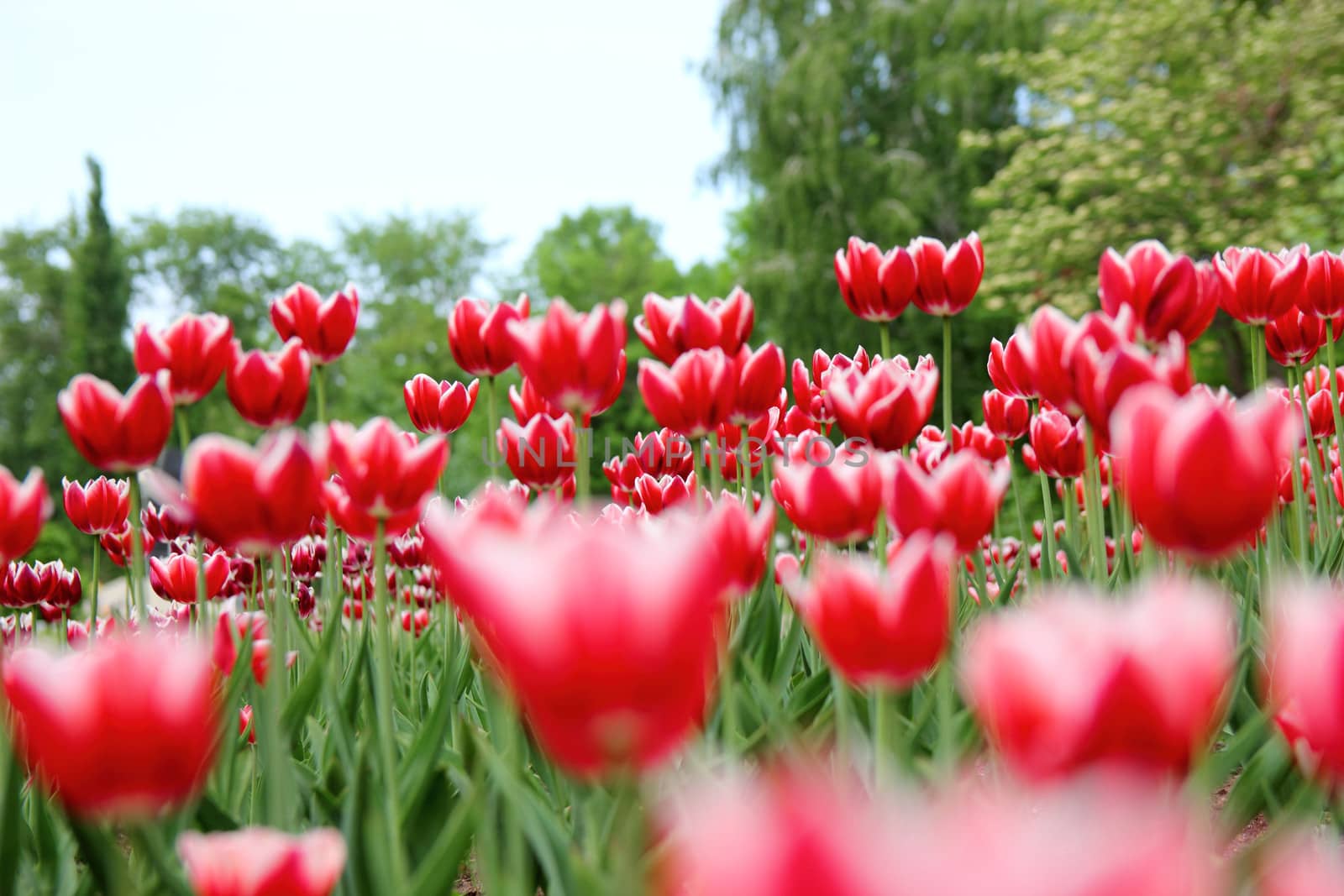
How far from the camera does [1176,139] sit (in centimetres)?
1531

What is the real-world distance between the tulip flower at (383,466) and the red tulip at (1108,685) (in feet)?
2.67

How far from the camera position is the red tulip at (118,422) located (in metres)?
1.36

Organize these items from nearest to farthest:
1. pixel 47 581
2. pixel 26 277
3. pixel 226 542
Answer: pixel 226 542 → pixel 47 581 → pixel 26 277

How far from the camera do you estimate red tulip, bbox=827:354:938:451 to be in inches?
57.9

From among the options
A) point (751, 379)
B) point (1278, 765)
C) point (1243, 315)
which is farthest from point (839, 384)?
point (1243, 315)

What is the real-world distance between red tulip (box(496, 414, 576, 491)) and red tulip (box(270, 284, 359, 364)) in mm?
350

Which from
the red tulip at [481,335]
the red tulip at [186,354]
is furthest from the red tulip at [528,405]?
the red tulip at [186,354]

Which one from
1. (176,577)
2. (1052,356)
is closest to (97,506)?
(176,577)

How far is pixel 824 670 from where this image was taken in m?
1.73

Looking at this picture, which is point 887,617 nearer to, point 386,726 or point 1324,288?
point 386,726

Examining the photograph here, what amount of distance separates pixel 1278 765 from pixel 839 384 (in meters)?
0.82

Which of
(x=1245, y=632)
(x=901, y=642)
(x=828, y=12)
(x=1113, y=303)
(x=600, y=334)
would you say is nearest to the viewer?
(x=901, y=642)

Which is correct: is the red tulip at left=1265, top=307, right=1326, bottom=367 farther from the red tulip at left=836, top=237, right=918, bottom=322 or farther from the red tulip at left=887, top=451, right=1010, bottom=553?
the red tulip at left=887, top=451, right=1010, bottom=553

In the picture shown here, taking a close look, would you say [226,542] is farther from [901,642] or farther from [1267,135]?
[1267,135]
